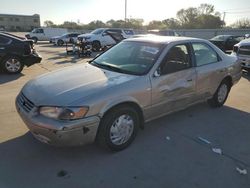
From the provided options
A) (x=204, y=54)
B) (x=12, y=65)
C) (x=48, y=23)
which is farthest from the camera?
(x=48, y=23)

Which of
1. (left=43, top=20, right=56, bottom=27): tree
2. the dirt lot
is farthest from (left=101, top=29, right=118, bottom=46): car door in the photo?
(left=43, top=20, right=56, bottom=27): tree

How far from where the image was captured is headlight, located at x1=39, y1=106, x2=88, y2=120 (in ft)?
10.1

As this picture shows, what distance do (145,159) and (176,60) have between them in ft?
5.91

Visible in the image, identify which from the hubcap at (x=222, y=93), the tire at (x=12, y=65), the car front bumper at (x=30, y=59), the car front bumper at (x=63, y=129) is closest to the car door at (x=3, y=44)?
the tire at (x=12, y=65)

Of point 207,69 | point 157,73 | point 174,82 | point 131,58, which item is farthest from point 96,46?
point 157,73

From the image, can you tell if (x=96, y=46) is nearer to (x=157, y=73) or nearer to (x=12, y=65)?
(x=12, y=65)

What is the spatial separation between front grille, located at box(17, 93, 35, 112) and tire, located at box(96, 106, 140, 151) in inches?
37.9

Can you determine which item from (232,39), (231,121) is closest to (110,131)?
(231,121)

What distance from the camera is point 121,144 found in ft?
12.1

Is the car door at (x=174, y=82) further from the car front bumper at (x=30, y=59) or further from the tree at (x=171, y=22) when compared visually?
the tree at (x=171, y=22)

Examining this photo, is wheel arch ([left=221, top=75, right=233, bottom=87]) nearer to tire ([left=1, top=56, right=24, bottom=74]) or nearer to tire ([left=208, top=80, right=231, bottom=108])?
tire ([left=208, top=80, right=231, bottom=108])

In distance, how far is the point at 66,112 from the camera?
3.08 metres

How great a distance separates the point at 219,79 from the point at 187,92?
1198mm

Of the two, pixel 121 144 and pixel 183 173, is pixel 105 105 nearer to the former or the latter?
pixel 121 144
